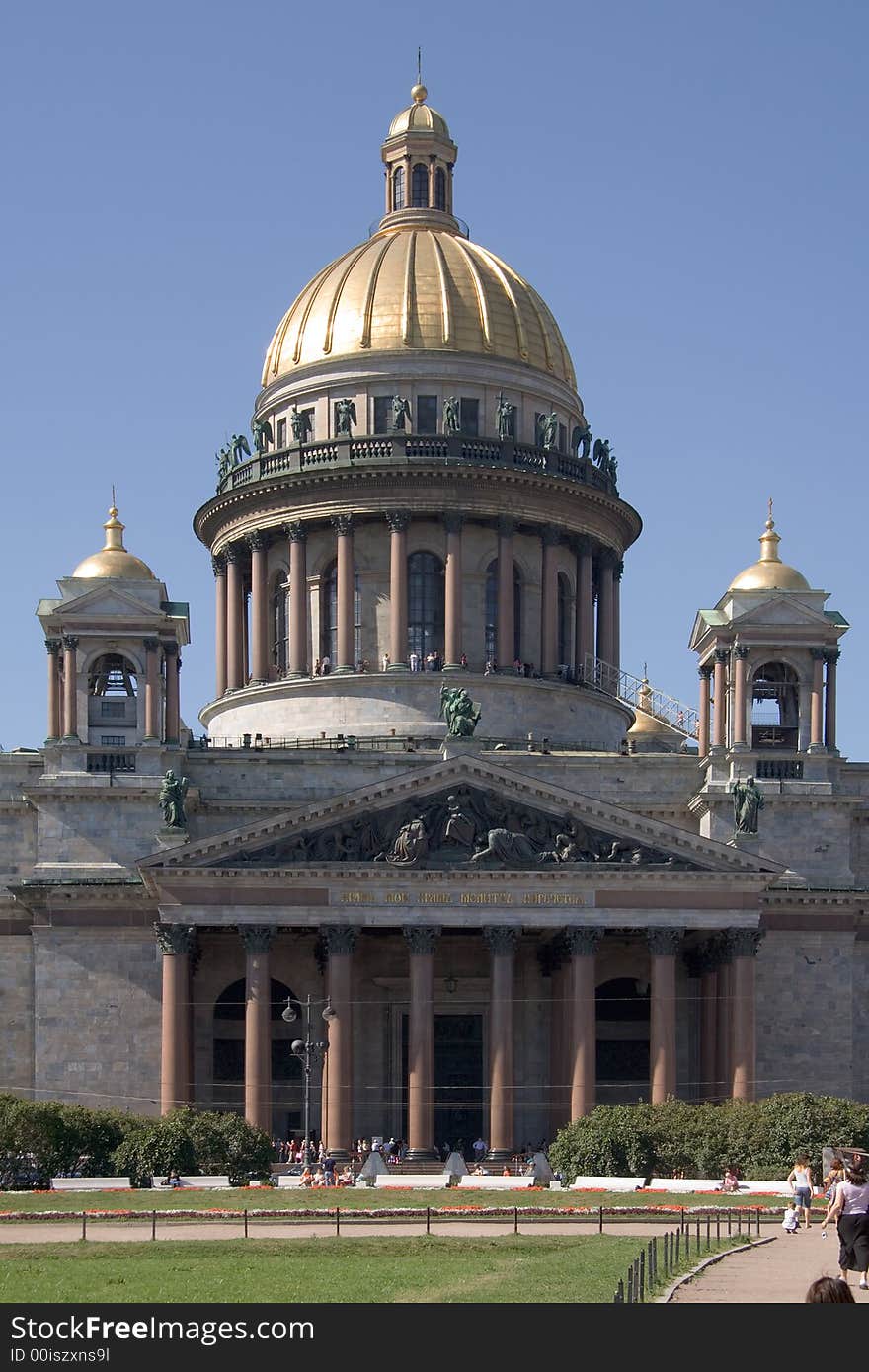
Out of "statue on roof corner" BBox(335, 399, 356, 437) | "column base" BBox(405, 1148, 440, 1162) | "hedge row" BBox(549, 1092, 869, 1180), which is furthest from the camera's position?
"statue on roof corner" BBox(335, 399, 356, 437)

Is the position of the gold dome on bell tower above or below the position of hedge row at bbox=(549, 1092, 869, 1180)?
above

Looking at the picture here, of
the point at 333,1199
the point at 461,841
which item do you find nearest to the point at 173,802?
the point at 461,841

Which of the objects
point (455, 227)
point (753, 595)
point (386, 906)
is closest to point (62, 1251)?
point (386, 906)

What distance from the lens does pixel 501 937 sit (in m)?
88.5

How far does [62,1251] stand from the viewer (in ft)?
169

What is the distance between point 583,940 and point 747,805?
7912 millimetres

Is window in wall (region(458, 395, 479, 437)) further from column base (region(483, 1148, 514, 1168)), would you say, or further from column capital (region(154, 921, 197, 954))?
column base (region(483, 1148, 514, 1168))

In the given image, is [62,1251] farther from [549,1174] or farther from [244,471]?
[244,471]

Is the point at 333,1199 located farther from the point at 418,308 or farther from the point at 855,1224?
the point at 418,308

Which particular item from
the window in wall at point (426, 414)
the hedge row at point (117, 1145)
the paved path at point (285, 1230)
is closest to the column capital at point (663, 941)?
the hedge row at point (117, 1145)

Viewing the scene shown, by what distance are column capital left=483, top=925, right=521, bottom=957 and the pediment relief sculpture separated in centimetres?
211

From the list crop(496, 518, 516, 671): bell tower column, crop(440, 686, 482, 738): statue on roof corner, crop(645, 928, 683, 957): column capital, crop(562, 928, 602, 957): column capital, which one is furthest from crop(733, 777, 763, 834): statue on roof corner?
crop(496, 518, 516, 671): bell tower column

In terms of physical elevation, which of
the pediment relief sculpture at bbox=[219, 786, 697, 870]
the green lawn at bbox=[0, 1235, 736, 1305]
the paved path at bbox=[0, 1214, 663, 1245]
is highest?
the pediment relief sculpture at bbox=[219, 786, 697, 870]

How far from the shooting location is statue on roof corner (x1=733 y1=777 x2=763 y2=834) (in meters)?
91.2
